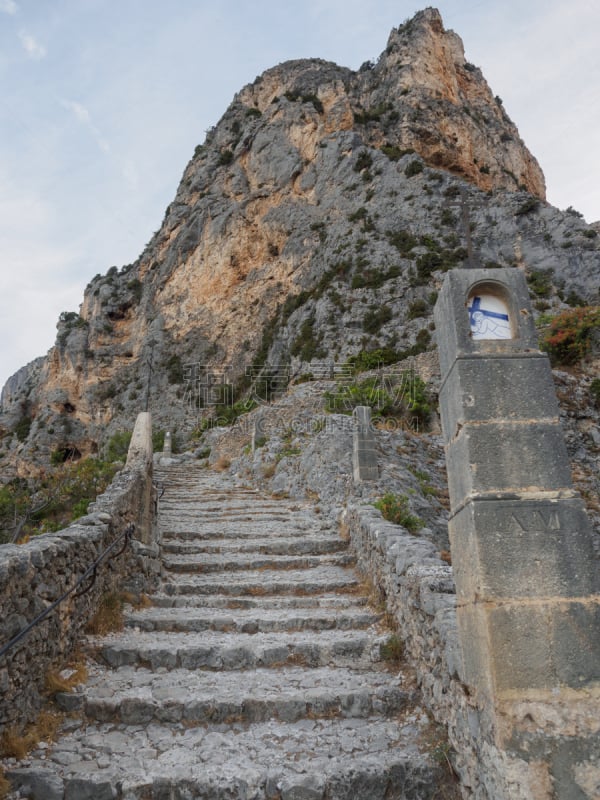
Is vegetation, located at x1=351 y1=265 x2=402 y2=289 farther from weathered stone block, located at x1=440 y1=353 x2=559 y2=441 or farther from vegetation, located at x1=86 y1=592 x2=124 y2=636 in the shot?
weathered stone block, located at x1=440 y1=353 x2=559 y2=441

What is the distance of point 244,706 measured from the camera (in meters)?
3.77

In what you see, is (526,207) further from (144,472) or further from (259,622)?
(259,622)

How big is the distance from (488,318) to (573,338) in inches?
527

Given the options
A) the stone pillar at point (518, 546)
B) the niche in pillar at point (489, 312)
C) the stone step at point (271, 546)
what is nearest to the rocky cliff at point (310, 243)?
the stone step at point (271, 546)

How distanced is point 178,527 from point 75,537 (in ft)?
13.8

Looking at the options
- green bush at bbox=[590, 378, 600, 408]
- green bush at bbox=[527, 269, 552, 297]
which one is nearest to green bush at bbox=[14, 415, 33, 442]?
green bush at bbox=[527, 269, 552, 297]

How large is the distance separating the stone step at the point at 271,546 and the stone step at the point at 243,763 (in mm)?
3661

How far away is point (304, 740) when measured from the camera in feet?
11.4

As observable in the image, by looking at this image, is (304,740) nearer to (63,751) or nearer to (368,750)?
(368,750)

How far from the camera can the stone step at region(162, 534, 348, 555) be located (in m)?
7.36

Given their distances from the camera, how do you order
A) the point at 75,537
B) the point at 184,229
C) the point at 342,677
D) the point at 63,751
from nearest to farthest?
the point at 63,751, the point at 342,677, the point at 75,537, the point at 184,229

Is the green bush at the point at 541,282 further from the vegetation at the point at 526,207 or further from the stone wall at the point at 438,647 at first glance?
the stone wall at the point at 438,647

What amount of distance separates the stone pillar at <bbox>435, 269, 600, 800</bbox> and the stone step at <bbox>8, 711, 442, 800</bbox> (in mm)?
941

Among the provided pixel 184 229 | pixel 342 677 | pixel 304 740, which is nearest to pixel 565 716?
pixel 304 740
